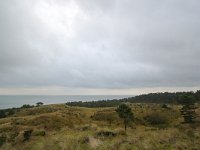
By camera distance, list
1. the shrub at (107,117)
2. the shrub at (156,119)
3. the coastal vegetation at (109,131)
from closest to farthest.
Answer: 1. the coastal vegetation at (109,131)
2. the shrub at (156,119)
3. the shrub at (107,117)

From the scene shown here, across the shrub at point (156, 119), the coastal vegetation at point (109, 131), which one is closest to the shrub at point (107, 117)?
the coastal vegetation at point (109, 131)

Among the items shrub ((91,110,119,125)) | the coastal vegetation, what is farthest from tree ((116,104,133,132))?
shrub ((91,110,119,125))

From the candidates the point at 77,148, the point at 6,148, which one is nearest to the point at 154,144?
the point at 77,148

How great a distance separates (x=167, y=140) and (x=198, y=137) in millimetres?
4136

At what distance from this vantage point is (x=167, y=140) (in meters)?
22.2

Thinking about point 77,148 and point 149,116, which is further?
point 149,116

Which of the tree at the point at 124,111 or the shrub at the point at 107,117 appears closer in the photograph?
the tree at the point at 124,111

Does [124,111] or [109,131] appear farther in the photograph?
[124,111]

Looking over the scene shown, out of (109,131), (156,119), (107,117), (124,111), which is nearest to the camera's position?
(109,131)

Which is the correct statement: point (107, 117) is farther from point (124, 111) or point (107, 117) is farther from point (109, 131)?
point (109, 131)

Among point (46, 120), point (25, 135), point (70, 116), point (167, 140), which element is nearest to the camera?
point (167, 140)

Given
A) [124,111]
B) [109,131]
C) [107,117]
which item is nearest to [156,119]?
[107,117]

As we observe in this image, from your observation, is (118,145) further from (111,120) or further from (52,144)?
(111,120)

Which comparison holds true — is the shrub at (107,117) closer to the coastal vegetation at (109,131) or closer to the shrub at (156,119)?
the coastal vegetation at (109,131)
